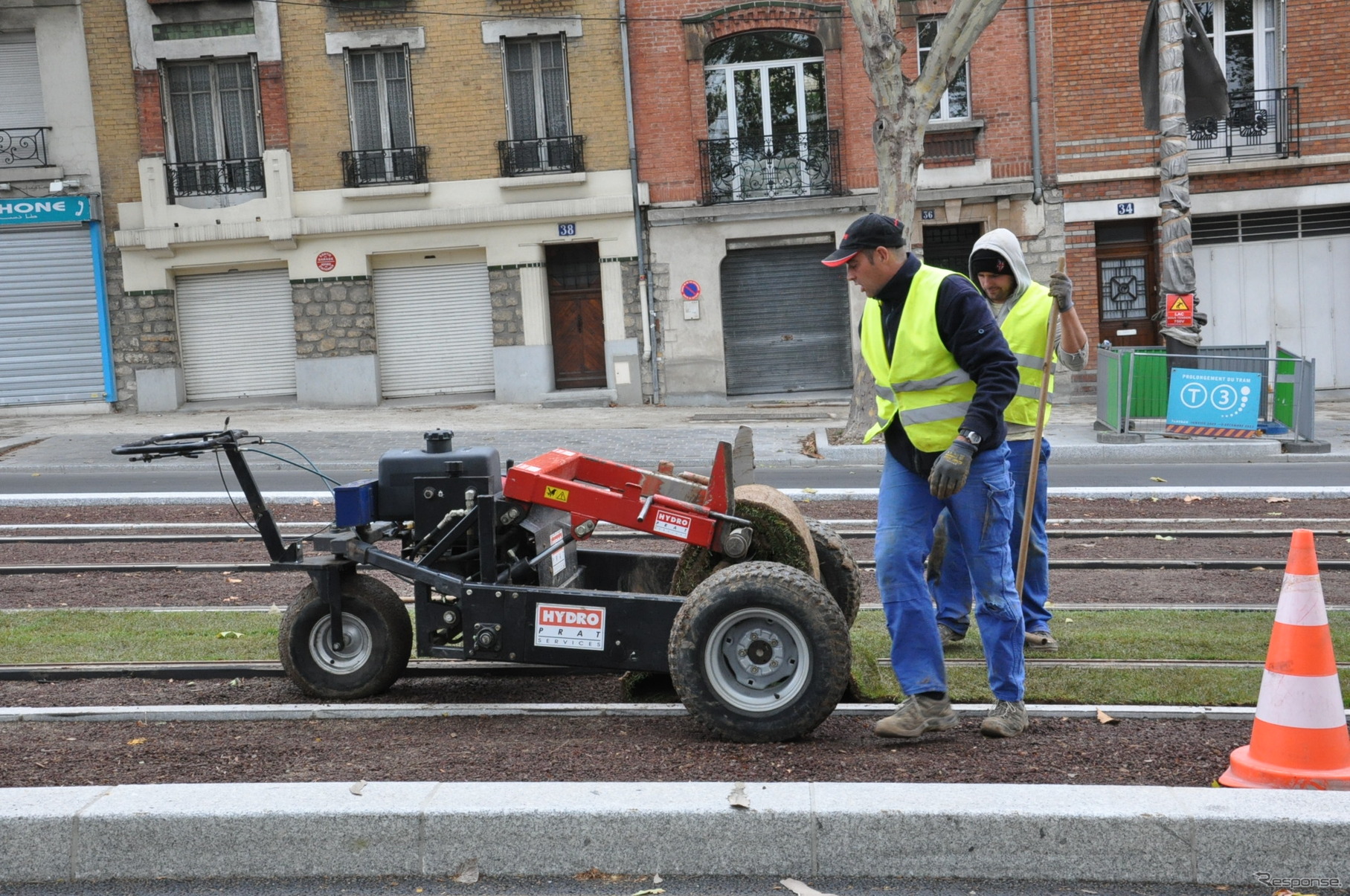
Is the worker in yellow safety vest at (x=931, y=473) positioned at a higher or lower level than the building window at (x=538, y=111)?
lower

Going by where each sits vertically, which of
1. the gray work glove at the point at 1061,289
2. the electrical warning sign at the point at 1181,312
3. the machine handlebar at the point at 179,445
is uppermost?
the gray work glove at the point at 1061,289

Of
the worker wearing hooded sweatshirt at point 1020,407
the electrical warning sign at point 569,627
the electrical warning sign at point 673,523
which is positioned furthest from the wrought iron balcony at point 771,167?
the electrical warning sign at point 569,627

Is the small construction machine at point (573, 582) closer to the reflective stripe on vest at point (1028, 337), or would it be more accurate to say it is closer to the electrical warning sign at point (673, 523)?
the electrical warning sign at point (673, 523)

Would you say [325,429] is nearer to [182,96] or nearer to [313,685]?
[182,96]

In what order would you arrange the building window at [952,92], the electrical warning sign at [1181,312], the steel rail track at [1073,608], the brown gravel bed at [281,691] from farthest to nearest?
the building window at [952,92], the electrical warning sign at [1181,312], the steel rail track at [1073,608], the brown gravel bed at [281,691]

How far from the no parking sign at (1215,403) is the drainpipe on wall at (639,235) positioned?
1001cm

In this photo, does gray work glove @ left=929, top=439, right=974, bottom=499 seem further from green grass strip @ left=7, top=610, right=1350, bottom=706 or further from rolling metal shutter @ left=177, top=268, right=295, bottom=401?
rolling metal shutter @ left=177, top=268, right=295, bottom=401

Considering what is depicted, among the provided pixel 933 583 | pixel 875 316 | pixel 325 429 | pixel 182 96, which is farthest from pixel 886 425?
pixel 182 96

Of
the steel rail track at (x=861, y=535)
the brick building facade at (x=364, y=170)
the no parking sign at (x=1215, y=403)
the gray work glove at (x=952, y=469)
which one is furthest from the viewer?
the brick building facade at (x=364, y=170)

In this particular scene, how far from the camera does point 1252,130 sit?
23.2 m

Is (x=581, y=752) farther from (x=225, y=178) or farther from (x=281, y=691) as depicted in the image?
(x=225, y=178)

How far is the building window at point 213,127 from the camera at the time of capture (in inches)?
939

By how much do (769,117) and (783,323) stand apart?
3.76m

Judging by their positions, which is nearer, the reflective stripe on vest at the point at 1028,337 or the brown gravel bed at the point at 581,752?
the brown gravel bed at the point at 581,752
